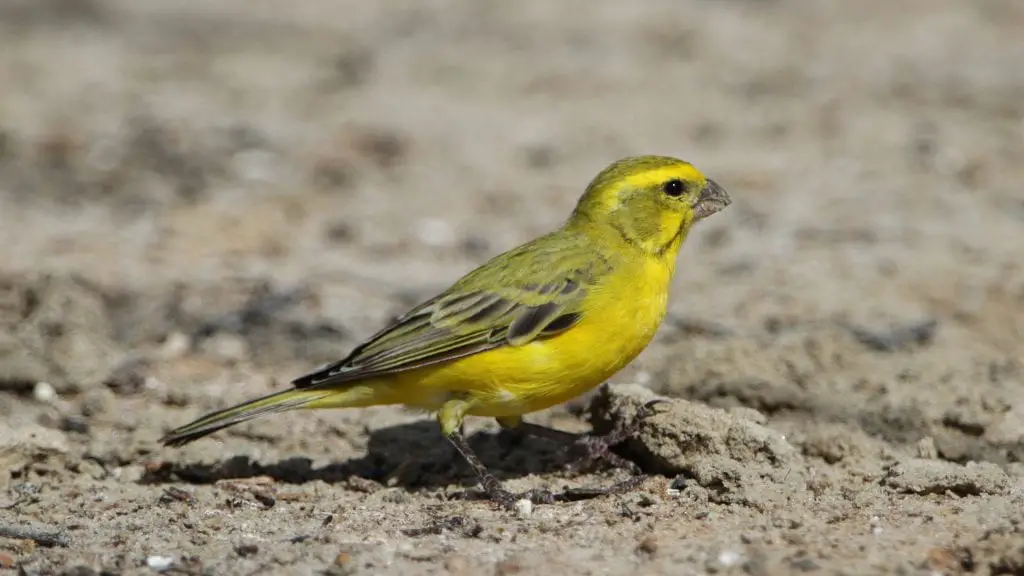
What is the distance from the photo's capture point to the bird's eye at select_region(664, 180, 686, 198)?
7.31m

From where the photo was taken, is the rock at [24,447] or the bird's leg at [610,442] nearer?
the bird's leg at [610,442]

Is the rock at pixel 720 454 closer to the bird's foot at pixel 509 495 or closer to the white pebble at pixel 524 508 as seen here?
the bird's foot at pixel 509 495

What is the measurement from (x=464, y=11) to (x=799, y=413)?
1138 cm

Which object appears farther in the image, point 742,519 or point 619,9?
point 619,9

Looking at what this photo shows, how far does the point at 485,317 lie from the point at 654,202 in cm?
110

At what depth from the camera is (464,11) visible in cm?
1786

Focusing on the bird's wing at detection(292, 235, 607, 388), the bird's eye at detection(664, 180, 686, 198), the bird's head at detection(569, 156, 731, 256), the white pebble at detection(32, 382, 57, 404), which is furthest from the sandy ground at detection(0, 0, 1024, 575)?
the bird's eye at detection(664, 180, 686, 198)

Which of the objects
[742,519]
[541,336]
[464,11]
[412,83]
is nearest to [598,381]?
[541,336]

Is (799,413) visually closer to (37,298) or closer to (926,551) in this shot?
(926,551)

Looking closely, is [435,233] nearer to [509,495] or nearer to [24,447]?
[24,447]

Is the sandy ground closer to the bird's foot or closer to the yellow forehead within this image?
the bird's foot

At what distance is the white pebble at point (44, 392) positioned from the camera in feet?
26.7

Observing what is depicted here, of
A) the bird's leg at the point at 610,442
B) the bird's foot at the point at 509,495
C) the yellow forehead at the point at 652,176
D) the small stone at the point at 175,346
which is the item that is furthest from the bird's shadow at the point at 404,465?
the small stone at the point at 175,346

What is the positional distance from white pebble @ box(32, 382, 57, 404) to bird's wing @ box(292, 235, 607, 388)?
2064mm
